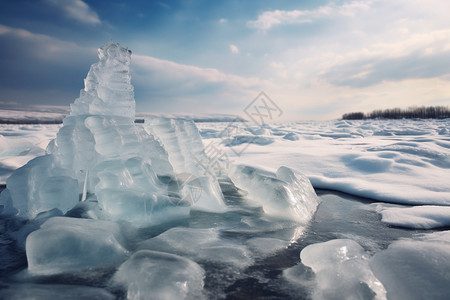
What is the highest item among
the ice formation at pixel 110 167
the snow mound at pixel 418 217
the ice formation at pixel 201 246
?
the ice formation at pixel 110 167

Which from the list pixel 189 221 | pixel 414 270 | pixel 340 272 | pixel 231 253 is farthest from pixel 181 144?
pixel 414 270

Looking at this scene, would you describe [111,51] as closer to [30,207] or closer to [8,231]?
[30,207]

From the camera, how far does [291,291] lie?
4.06 feet

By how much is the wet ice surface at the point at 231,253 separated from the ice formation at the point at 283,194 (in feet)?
0.41

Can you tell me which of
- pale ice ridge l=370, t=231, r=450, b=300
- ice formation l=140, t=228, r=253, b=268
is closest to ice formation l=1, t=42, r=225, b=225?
ice formation l=140, t=228, r=253, b=268

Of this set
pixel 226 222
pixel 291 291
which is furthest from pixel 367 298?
pixel 226 222

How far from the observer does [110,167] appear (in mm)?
2320

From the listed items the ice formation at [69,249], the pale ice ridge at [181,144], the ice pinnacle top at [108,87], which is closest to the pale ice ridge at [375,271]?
the ice formation at [69,249]

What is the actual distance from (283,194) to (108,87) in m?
2.32

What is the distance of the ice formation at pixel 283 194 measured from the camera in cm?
229

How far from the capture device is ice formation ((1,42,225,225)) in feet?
7.13

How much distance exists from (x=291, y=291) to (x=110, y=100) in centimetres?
274

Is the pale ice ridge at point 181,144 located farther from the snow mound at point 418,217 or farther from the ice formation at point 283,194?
the snow mound at point 418,217

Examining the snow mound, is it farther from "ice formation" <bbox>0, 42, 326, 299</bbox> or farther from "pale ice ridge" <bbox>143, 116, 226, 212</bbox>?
"pale ice ridge" <bbox>143, 116, 226, 212</bbox>
